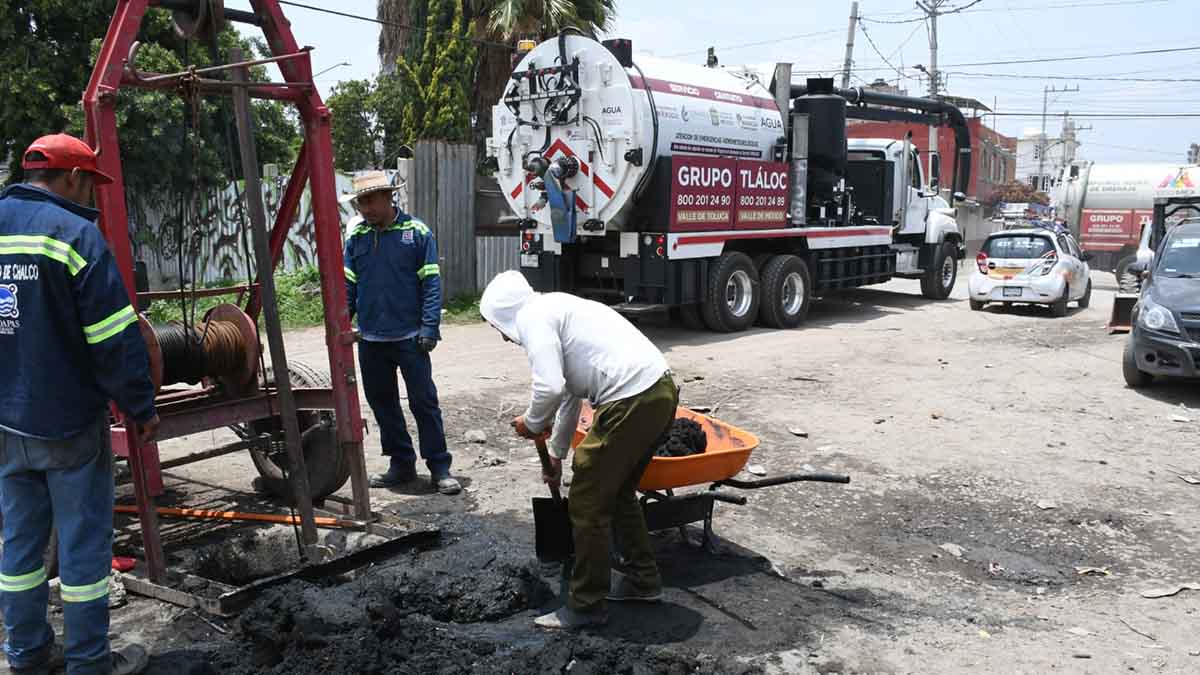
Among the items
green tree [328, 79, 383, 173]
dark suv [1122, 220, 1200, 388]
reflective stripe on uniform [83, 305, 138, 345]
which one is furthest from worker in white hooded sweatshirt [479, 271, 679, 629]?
green tree [328, 79, 383, 173]

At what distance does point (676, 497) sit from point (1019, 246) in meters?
13.4

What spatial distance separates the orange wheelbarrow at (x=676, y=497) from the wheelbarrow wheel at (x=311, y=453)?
1.41 m

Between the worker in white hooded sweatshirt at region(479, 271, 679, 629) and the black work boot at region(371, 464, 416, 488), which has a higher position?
the worker in white hooded sweatshirt at region(479, 271, 679, 629)

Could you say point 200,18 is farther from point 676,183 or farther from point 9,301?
point 676,183

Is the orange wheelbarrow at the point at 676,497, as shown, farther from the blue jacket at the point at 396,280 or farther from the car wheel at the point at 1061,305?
the car wheel at the point at 1061,305

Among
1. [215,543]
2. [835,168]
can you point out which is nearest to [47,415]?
[215,543]

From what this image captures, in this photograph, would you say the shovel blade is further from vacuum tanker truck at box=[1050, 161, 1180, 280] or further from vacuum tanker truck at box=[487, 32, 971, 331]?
vacuum tanker truck at box=[1050, 161, 1180, 280]

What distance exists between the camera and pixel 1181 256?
35.5 ft

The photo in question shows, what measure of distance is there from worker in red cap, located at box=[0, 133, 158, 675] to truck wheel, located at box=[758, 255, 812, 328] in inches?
447

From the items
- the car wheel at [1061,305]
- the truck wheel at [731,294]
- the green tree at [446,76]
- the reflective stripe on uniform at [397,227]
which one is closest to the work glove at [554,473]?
the reflective stripe on uniform at [397,227]

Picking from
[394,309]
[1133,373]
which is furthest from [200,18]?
[1133,373]

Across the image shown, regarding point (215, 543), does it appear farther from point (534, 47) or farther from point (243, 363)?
point (534, 47)

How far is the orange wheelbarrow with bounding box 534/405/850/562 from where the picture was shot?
16.1 feet

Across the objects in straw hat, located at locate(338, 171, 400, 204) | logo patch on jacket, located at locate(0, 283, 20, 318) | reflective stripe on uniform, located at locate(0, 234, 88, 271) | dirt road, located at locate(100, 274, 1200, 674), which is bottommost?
dirt road, located at locate(100, 274, 1200, 674)
